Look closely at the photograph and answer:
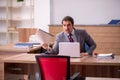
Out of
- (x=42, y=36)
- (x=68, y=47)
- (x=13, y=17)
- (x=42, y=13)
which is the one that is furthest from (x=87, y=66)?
(x=13, y=17)

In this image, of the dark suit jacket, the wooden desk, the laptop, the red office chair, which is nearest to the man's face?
the dark suit jacket

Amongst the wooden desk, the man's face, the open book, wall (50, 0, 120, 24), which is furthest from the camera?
wall (50, 0, 120, 24)

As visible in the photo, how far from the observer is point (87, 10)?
8.27 meters

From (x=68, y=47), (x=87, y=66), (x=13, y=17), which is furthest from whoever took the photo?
(x=13, y=17)

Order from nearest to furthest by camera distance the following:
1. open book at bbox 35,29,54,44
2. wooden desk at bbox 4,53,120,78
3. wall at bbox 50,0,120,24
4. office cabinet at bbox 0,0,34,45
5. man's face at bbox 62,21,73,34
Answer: wooden desk at bbox 4,53,120,78, open book at bbox 35,29,54,44, man's face at bbox 62,21,73,34, wall at bbox 50,0,120,24, office cabinet at bbox 0,0,34,45

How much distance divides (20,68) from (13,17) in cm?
508

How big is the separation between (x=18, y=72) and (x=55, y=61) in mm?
928

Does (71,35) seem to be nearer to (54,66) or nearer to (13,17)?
(54,66)

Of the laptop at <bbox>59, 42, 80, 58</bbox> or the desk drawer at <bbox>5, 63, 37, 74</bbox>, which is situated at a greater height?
the laptop at <bbox>59, 42, 80, 58</bbox>

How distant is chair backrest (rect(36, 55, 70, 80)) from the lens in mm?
2963

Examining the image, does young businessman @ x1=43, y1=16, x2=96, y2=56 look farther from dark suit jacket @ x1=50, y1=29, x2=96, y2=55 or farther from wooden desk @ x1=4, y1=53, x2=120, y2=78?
wooden desk @ x1=4, y1=53, x2=120, y2=78

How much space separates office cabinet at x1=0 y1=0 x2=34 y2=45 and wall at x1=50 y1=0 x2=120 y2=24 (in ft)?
2.51

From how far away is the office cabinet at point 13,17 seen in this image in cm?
836

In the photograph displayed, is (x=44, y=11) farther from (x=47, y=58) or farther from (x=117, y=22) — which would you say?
(x=47, y=58)
